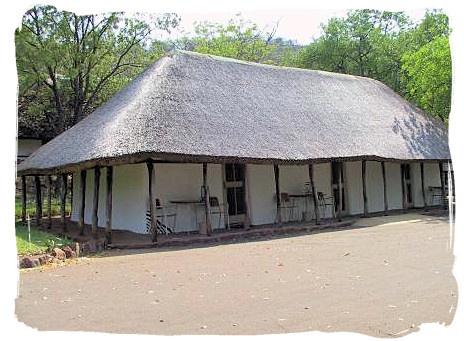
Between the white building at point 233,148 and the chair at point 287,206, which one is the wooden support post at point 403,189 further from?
the chair at point 287,206

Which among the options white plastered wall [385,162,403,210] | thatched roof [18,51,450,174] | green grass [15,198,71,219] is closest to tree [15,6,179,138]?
green grass [15,198,71,219]

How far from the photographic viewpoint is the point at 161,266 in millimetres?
8250

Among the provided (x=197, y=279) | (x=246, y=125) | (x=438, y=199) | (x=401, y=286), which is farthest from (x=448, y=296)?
(x=438, y=199)

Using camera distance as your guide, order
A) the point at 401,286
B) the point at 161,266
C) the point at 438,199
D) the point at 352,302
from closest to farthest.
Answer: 1. the point at 352,302
2. the point at 401,286
3. the point at 161,266
4. the point at 438,199

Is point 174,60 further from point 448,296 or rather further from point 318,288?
point 448,296

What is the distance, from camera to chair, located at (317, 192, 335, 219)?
52.1ft

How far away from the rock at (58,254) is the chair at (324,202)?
8979 mm

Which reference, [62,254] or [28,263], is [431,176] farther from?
[28,263]

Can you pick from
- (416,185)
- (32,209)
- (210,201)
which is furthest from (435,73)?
(32,209)

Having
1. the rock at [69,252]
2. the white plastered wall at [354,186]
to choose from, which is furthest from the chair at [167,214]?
the white plastered wall at [354,186]

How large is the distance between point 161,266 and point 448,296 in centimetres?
456

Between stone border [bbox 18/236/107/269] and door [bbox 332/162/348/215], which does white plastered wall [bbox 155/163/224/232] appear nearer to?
stone border [bbox 18/236/107/269]

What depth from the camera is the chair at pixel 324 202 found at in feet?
52.1

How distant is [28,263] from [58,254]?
821 millimetres
